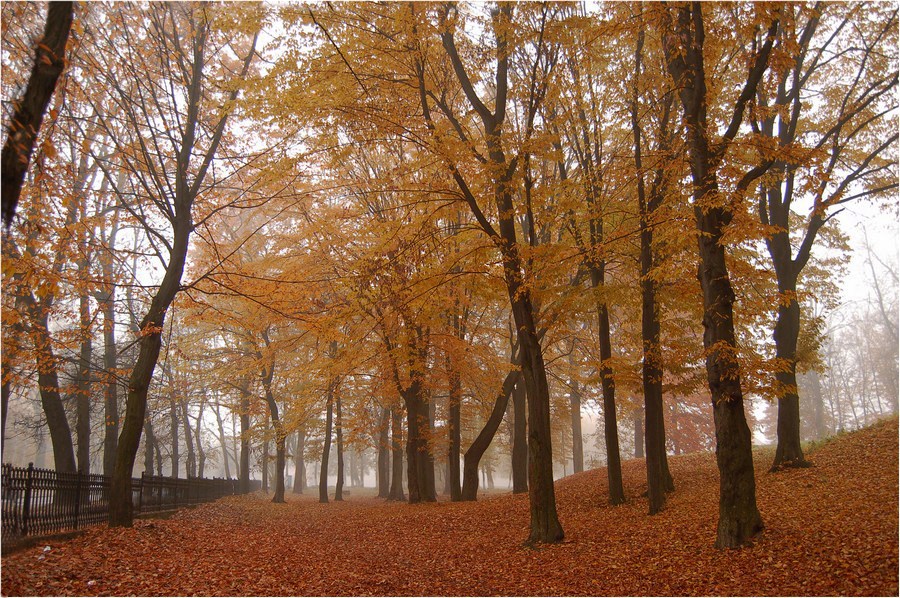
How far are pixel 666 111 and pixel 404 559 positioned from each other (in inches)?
372

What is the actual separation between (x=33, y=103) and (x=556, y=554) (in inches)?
324

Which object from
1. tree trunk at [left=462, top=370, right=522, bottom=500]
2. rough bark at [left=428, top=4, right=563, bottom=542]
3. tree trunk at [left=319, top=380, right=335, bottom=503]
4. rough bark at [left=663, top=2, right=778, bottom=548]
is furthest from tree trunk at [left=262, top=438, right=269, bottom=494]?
rough bark at [left=663, top=2, right=778, bottom=548]

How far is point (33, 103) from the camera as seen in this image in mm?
3949

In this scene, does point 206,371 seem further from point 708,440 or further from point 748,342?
point 708,440

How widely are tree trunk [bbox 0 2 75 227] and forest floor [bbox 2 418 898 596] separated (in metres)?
4.47

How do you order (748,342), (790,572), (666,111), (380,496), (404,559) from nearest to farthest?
1. (790,572)
2. (404,559)
3. (666,111)
4. (748,342)
5. (380,496)

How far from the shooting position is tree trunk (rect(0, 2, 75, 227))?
3842 mm

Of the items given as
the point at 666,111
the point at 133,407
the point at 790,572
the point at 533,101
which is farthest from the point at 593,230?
the point at 133,407

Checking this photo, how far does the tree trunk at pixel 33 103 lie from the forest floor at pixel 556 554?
4469 millimetres

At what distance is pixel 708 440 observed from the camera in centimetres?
3017

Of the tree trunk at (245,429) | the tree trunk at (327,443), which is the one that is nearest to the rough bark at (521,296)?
the tree trunk at (327,443)

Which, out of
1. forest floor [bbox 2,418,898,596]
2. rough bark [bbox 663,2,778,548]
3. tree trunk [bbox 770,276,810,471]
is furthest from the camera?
tree trunk [bbox 770,276,810,471]

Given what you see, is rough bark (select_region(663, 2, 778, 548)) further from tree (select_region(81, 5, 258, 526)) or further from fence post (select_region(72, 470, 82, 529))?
fence post (select_region(72, 470, 82, 529))

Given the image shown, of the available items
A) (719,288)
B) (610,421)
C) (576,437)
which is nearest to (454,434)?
(610,421)
